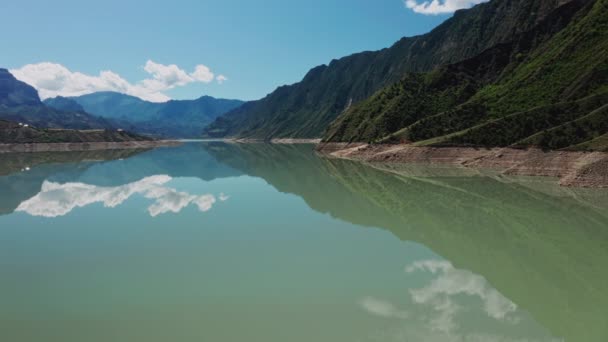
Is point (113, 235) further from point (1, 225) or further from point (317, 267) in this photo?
point (317, 267)

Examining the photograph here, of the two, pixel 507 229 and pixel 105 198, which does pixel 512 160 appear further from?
pixel 105 198

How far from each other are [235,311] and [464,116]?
330 feet

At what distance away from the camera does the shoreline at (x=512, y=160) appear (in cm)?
5797

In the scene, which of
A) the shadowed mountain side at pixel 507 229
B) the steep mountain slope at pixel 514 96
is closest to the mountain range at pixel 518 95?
the steep mountain slope at pixel 514 96

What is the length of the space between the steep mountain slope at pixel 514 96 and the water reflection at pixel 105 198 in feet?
195

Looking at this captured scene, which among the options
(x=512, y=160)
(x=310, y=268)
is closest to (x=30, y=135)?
(x=512, y=160)

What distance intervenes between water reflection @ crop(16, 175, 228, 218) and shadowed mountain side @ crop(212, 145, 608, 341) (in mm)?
15741

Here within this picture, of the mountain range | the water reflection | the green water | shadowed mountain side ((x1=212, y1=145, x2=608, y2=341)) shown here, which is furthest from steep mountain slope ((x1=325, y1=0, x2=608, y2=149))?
the water reflection

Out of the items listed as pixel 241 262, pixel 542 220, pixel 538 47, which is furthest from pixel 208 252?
pixel 538 47

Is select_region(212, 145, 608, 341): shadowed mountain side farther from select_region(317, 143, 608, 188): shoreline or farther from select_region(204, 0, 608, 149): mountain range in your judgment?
select_region(204, 0, 608, 149): mountain range

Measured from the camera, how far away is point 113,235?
116ft

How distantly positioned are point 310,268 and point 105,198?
4330 centimetres

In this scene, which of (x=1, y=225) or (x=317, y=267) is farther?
(x=1, y=225)

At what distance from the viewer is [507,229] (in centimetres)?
3675
